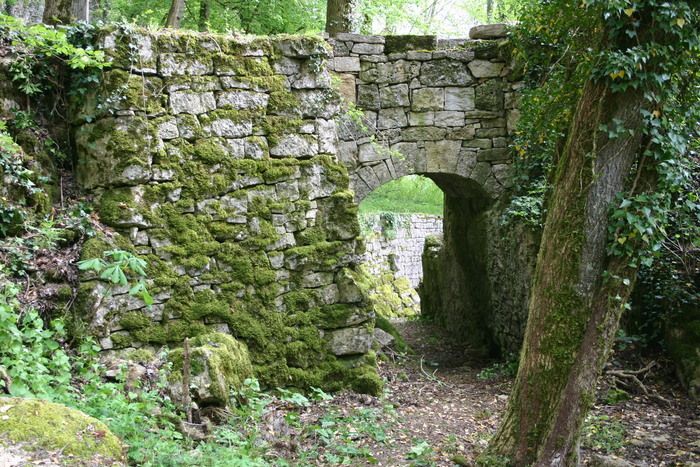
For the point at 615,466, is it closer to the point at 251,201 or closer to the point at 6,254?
the point at 251,201

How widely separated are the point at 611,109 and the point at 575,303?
4.02ft

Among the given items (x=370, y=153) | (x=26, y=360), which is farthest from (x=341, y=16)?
(x=26, y=360)

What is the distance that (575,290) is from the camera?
4.04 metres

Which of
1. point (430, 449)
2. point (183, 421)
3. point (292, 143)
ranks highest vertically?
point (292, 143)

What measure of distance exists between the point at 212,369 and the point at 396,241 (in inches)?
394

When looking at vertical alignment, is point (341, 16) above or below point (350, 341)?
above

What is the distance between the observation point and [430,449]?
4.76m

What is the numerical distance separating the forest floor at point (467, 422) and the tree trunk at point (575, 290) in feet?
2.27

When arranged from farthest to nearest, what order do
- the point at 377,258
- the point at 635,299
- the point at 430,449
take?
1. the point at 377,258
2. the point at 635,299
3. the point at 430,449

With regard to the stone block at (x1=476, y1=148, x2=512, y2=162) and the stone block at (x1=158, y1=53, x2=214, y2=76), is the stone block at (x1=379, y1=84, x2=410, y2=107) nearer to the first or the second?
the stone block at (x1=476, y1=148, x2=512, y2=162)

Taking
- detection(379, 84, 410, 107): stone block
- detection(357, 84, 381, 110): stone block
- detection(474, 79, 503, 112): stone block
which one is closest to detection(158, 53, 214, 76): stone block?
detection(357, 84, 381, 110): stone block

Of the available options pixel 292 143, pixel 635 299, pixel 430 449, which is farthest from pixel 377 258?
pixel 430 449

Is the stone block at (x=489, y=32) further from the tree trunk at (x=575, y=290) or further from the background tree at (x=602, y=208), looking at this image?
the tree trunk at (x=575, y=290)

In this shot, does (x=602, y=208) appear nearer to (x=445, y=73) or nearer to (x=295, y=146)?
(x=295, y=146)
